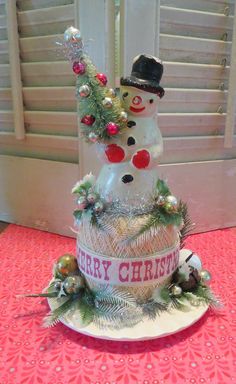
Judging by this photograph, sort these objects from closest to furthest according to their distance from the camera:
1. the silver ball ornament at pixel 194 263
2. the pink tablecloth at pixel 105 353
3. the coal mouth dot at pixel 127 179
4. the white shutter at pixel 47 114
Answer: the pink tablecloth at pixel 105 353
the coal mouth dot at pixel 127 179
the silver ball ornament at pixel 194 263
the white shutter at pixel 47 114

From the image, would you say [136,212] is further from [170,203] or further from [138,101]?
[138,101]

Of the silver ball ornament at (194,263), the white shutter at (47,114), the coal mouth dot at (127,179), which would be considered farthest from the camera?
the white shutter at (47,114)

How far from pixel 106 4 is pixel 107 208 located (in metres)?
0.64

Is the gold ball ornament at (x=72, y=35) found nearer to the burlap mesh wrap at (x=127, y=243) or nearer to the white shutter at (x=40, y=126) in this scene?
the burlap mesh wrap at (x=127, y=243)

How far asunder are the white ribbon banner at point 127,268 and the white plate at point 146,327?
0.08m

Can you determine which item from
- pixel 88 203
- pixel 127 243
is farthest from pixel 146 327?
pixel 88 203

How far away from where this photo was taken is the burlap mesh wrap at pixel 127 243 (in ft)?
2.14

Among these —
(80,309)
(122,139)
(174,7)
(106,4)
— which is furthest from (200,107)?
(80,309)

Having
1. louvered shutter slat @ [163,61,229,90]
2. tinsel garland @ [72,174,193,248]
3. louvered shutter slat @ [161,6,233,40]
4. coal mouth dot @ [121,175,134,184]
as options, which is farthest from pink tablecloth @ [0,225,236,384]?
louvered shutter slat @ [161,6,233,40]

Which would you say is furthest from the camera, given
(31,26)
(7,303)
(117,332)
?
(31,26)

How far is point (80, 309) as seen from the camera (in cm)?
69

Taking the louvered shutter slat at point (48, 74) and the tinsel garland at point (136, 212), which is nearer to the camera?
the tinsel garland at point (136, 212)

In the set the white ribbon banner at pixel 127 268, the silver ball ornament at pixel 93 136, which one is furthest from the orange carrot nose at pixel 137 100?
the white ribbon banner at pixel 127 268

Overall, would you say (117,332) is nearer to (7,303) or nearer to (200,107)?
(7,303)
